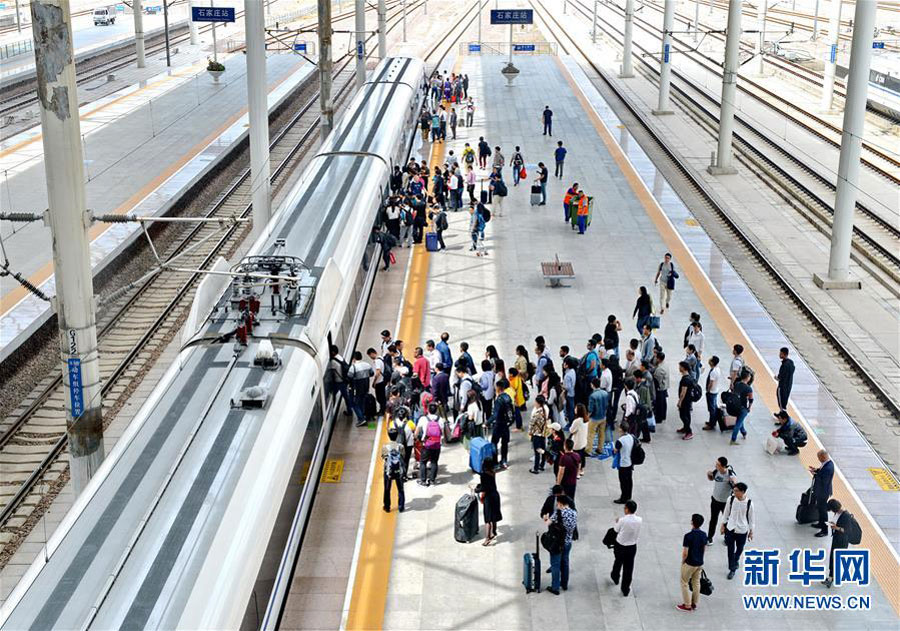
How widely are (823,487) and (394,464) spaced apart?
5.64 m

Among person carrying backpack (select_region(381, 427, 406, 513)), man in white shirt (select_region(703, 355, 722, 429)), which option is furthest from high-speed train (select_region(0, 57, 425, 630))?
man in white shirt (select_region(703, 355, 722, 429))

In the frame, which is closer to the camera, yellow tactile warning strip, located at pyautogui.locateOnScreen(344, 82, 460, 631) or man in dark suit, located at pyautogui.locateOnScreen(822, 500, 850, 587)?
yellow tactile warning strip, located at pyautogui.locateOnScreen(344, 82, 460, 631)

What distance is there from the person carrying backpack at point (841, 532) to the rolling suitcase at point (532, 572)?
3.56 m

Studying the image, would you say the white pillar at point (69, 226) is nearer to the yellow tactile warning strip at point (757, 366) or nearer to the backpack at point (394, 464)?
the backpack at point (394, 464)

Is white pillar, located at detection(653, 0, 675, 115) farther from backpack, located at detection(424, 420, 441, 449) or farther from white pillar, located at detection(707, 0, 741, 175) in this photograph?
backpack, located at detection(424, 420, 441, 449)

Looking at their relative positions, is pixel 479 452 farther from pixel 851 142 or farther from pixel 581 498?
pixel 851 142

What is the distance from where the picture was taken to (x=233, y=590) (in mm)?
10430

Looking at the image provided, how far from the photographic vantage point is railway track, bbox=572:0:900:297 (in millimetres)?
28109

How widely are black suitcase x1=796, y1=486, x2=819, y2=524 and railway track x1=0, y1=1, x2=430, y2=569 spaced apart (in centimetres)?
831

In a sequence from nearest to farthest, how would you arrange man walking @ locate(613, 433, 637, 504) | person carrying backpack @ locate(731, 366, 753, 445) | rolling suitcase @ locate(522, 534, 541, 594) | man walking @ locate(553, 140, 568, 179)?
rolling suitcase @ locate(522, 534, 541, 594)
man walking @ locate(613, 433, 637, 504)
person carrying backpack @ locate(731, 366, 753, 445)
man walking @ locate(553, 140, 568, 179)

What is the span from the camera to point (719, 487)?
Result: 14.5 m

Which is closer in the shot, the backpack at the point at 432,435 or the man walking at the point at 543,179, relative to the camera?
the backpack at the point at 432,435

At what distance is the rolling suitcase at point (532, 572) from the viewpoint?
13665 millimetres

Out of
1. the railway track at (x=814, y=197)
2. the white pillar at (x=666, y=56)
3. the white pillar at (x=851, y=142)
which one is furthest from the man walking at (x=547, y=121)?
the white pillar at (x=851, y=142)
